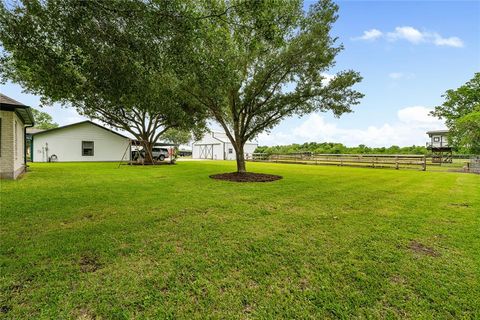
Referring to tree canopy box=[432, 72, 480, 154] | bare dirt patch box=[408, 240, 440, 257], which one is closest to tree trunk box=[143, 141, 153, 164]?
bare dirt patch box=[408, 240, 440, 257]

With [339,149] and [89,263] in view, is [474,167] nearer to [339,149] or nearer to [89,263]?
[89,263]

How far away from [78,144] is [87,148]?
0.84m

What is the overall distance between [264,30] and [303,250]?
3.85 metres

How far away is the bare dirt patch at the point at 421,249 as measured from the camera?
3182 mm

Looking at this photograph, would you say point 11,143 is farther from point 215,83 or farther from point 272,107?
point 272,107

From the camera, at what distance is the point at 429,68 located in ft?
45.7

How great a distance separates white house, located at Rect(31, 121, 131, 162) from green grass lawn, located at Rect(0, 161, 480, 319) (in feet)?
61.4

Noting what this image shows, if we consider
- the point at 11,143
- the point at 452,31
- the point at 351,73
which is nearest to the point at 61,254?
the point at 11,143

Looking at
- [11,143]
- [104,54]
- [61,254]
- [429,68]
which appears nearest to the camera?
[61,254]

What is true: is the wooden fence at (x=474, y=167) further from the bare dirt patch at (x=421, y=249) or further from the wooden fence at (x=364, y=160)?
the bare dirt patch at (x=421, y=249)

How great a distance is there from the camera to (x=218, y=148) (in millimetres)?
38031

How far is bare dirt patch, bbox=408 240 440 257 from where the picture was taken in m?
3.18

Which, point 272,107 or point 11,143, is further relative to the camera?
point 272,107

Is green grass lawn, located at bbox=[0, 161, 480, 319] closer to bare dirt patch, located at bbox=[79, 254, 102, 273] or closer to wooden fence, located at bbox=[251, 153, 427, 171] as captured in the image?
bare dirt patch, located at bbox=[79, 254, 102, 273]
